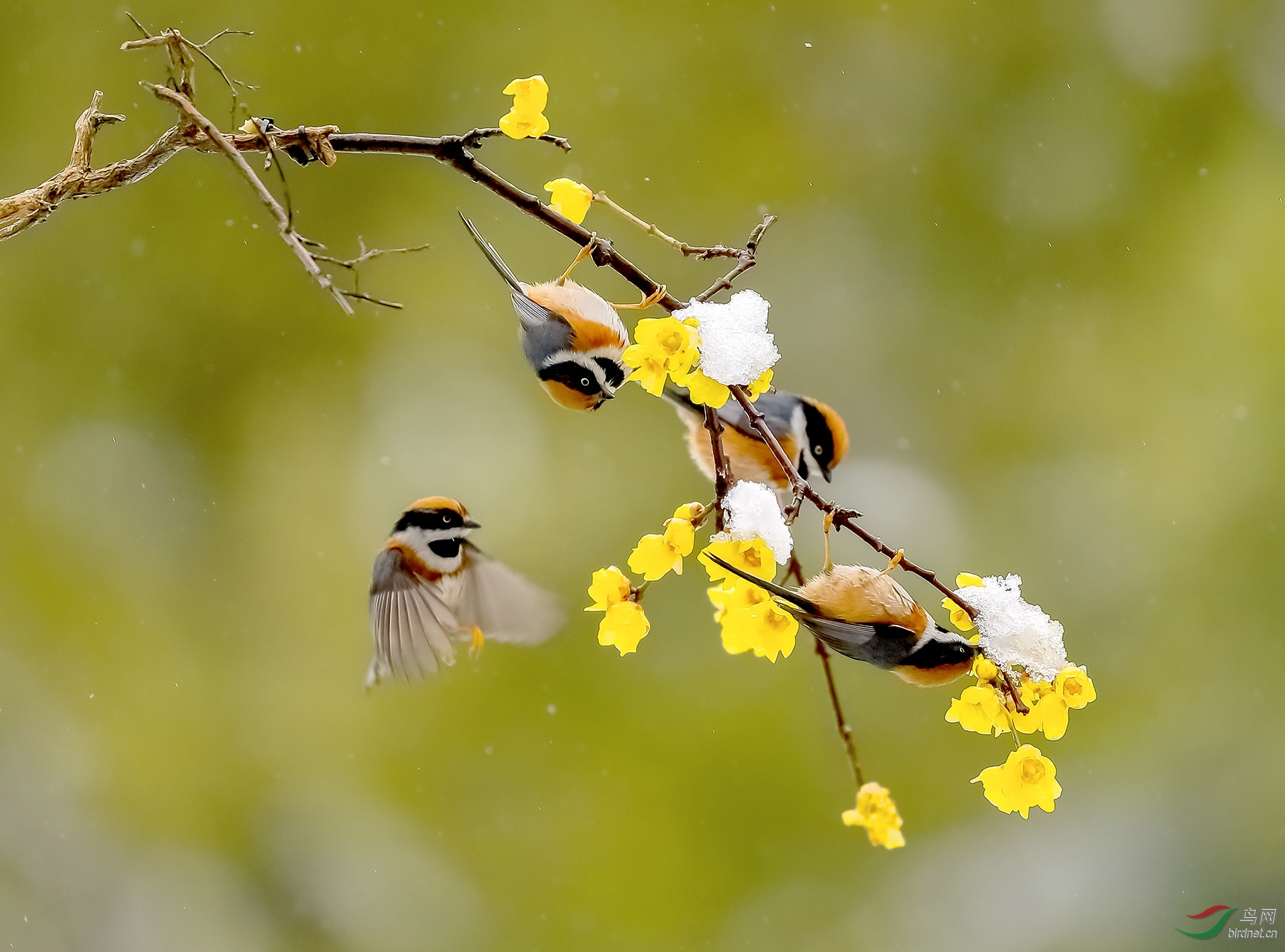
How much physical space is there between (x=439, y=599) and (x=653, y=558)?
813mm

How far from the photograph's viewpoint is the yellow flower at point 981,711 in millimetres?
753

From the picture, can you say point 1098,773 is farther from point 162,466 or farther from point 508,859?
point 162,466

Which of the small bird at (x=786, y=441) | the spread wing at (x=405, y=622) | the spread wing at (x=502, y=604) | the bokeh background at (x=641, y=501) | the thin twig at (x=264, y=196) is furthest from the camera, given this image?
the bokeh background at (x=641, y=501)

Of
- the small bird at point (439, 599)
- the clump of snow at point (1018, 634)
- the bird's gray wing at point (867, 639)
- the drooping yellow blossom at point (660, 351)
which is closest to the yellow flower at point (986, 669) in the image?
the clump of snow at point (1018, 634)

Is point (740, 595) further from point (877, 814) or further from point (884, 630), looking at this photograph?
point (877, 814)

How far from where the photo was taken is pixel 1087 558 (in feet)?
11.4

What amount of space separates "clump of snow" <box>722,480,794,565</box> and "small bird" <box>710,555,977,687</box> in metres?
0.09

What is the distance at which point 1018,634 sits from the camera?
2.55 ft

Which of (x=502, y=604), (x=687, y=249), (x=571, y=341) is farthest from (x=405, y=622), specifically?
(x=687, y=249)

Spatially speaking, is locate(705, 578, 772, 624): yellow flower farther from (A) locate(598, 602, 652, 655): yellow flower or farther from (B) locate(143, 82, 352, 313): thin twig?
(B) locate(143, 82, 352, 313): thin twig

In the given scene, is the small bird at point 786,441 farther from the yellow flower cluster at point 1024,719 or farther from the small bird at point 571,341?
the yellow flower cluster at point 1024,719

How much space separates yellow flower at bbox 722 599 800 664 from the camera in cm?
79

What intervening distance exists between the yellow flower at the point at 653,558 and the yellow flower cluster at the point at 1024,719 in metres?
0.26

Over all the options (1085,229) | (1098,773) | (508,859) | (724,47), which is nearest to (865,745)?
(1098,773)
